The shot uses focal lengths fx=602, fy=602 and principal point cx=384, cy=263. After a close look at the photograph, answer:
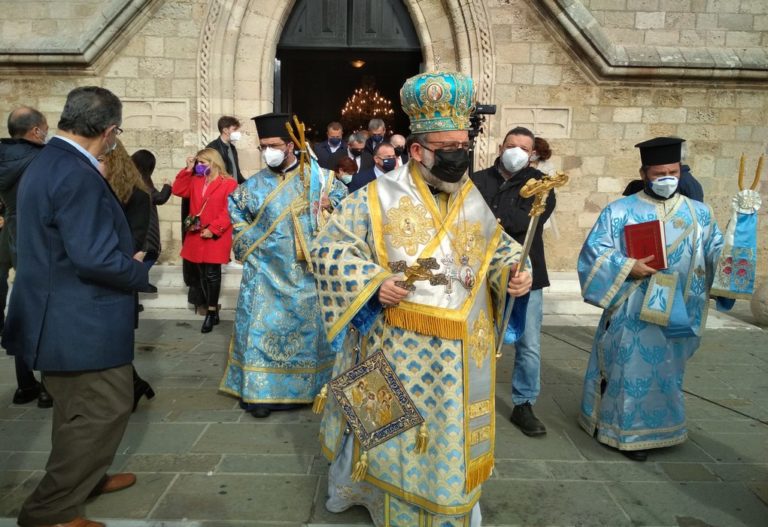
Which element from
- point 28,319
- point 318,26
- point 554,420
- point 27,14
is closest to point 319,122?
point 318,26

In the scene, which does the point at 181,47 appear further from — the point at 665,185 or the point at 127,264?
the point at 665,185

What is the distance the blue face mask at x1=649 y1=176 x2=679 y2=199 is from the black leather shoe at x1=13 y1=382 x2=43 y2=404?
469cm

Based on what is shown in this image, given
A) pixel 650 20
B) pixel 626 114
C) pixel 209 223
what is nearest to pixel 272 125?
pixel 209 223

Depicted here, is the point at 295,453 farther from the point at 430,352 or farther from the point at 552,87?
the point at 552,87

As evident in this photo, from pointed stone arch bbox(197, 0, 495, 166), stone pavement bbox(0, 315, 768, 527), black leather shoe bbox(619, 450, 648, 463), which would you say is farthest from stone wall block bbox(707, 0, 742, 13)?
black leather shoe bbox(619, 450, 648, 463)

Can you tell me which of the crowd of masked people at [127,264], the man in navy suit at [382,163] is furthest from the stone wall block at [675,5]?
the man in navy suit at [382,163]

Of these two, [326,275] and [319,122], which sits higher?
[319,122]

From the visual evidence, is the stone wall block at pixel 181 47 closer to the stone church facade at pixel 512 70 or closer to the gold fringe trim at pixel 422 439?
the stone church facade at pixel 512 70

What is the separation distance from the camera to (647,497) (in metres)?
3.41

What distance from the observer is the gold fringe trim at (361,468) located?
273 centimetres

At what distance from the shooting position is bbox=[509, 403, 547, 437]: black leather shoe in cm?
420

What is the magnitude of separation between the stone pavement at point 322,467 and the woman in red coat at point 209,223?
1.69 m

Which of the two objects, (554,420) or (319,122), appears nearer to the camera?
(554,420)

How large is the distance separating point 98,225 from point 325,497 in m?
1.85
